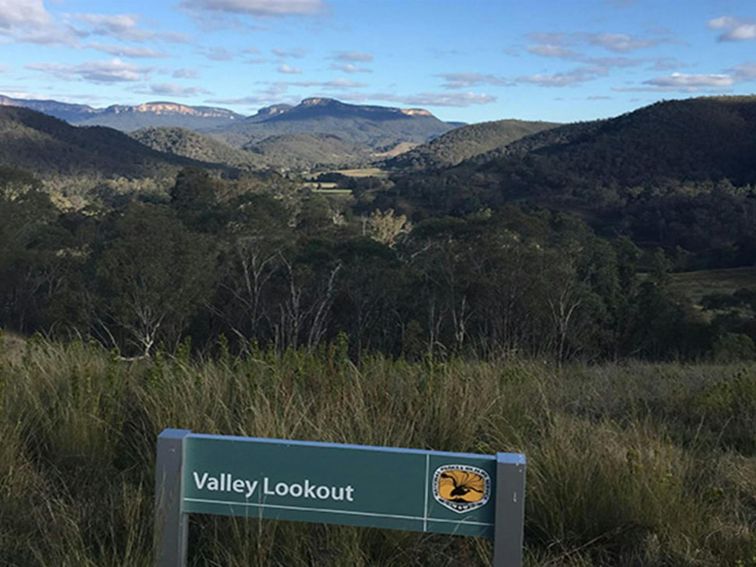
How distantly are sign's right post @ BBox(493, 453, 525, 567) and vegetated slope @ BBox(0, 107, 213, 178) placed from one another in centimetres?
11663

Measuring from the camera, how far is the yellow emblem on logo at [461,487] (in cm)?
224

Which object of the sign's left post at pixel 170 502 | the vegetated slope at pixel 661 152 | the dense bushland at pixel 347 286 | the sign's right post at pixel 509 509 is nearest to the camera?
the sign's right post at pixel 509 509

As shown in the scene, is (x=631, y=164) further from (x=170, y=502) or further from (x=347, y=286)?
(x=170, y=502)

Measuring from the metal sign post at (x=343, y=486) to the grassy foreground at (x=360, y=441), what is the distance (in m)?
0.23

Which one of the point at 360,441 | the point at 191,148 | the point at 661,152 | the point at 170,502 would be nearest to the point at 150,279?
the point at 360,441

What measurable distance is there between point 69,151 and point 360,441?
134758 millimetres

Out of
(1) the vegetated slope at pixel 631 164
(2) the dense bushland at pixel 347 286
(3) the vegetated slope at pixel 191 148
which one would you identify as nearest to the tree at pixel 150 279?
(2) the dense bushland at pixel 347 286

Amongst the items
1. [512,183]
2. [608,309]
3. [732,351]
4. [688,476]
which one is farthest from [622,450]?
[512,183]

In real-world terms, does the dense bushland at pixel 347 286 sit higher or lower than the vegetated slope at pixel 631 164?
lower

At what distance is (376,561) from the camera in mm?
2678

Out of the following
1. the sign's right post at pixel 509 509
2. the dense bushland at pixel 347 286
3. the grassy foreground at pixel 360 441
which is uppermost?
the sign's right post at pixel 509 509

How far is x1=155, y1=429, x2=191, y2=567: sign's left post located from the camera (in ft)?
7.64

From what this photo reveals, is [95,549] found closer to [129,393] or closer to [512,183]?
[129,393]

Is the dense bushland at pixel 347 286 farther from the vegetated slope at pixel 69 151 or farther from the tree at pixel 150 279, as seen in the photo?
the vegetated slope at pixel 69 151
